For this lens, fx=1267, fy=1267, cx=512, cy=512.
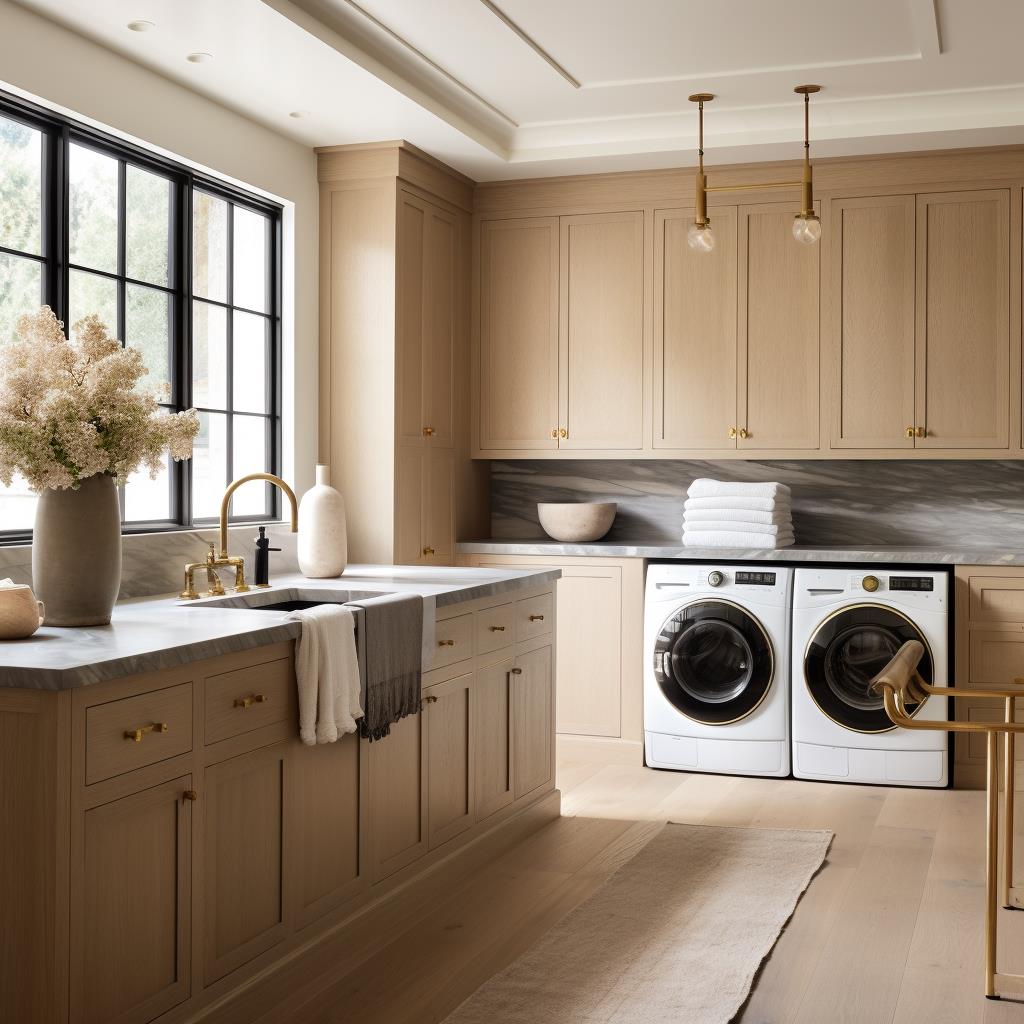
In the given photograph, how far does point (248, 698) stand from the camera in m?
2.68

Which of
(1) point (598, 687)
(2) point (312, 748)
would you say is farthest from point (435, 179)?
(2) point (312, 748)

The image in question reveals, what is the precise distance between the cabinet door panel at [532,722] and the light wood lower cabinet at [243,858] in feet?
4.56

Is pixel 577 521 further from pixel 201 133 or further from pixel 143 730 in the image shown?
pixel 143 730

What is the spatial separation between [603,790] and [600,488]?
163 cm

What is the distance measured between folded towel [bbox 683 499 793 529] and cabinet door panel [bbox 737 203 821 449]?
1.01 ft

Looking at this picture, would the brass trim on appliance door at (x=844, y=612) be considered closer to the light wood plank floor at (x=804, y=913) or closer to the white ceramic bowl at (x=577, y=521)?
the light wood plank floor at (x=804, y=913)

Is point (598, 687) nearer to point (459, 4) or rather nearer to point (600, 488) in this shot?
point (600, 488)

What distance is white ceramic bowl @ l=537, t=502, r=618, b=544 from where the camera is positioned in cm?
555

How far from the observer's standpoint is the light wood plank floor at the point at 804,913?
2814mm

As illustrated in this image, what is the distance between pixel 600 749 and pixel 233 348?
7.27 ft

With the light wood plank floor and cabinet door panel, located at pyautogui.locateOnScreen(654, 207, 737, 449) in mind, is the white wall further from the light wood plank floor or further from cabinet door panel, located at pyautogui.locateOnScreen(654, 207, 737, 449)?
the light wood plank floor

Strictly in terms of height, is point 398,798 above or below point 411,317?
below

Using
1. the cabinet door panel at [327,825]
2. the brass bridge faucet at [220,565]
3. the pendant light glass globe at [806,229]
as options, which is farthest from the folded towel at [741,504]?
the cabinet door panel at [327,825]

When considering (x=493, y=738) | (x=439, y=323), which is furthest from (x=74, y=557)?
(x=439, y=323)
